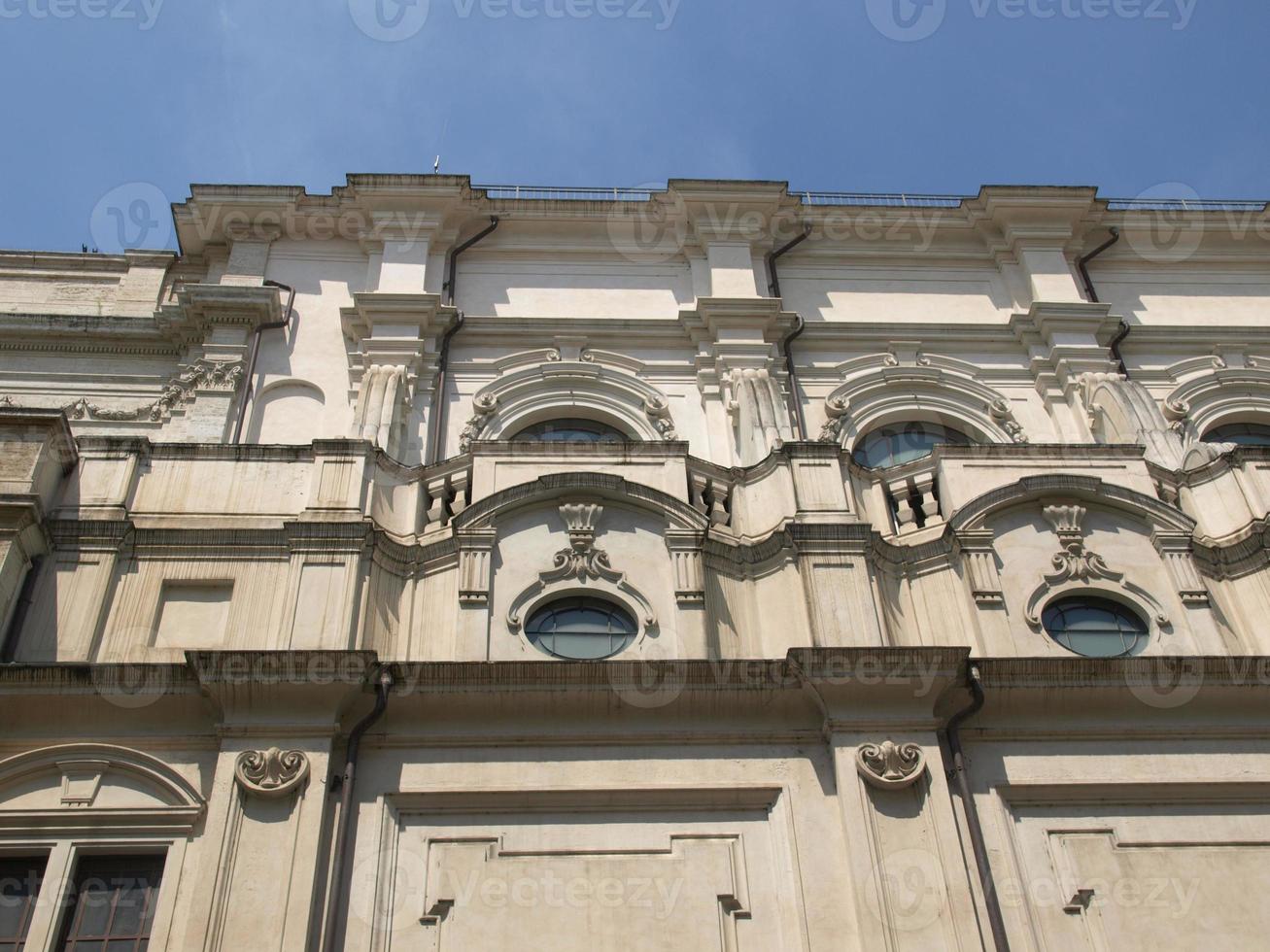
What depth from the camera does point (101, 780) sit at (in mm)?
13430

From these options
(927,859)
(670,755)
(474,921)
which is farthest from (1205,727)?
(474,921)

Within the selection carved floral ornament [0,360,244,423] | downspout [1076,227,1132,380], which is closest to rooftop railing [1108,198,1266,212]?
downspout [1076,227,1132,380]

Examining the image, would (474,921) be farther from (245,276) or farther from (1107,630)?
(245,276)

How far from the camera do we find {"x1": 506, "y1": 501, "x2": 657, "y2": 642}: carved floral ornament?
1547 centimetres

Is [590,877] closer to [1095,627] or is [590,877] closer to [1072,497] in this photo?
[1095,627]

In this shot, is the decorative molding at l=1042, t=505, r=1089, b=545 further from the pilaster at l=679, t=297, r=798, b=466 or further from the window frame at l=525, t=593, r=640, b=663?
the window frame at l=525, t=593, r=640, b=663

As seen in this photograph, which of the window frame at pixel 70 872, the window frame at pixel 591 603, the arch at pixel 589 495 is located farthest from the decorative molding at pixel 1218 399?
the window frame at pixel 70 872

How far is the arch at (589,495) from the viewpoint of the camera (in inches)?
638

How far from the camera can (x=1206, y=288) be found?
23.9m

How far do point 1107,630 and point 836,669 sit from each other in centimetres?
392

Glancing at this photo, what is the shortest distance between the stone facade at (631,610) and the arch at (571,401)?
82mm

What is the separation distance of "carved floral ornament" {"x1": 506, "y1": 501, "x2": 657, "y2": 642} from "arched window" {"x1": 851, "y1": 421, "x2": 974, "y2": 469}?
19.8 ft

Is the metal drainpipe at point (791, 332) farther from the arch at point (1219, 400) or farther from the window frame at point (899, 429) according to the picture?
the arch at point (1219, 400)

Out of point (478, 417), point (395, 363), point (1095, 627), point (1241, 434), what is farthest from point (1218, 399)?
point (395, 363)
